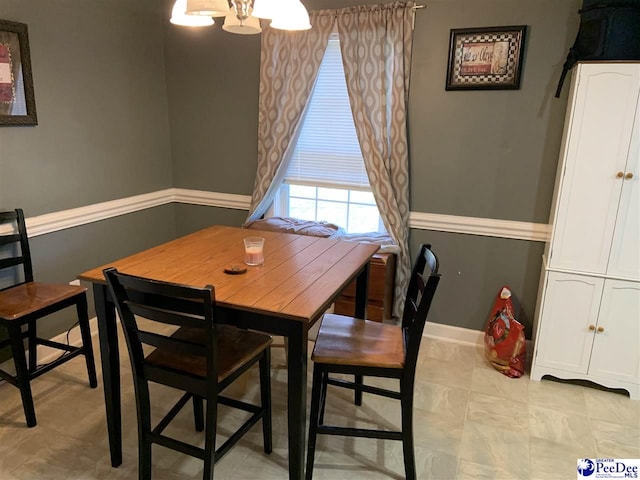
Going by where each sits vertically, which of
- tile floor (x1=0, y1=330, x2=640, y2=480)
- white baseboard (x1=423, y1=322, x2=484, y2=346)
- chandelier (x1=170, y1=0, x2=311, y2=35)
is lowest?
tile floor (x1=0, y1=330, x2=640, y2=480)

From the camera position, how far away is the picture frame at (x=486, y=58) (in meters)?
2.65

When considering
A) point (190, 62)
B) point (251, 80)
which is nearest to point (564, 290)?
point (251, 80)

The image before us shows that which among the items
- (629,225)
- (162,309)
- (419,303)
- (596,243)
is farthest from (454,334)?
(162,309)

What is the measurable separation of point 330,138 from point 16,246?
2041 millimetres

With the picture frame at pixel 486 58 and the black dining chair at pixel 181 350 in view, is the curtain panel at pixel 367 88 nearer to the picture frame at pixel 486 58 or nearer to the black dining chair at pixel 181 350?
the picture frame at pixel 486 58

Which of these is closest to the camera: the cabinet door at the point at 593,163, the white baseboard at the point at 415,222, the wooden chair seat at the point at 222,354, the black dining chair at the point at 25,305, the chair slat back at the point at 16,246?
the wooden chair seat at the point at 222,354

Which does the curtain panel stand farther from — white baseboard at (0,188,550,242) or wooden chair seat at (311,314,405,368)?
wooden chair seat at (311,314,405,368)

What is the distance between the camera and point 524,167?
9.16 feet

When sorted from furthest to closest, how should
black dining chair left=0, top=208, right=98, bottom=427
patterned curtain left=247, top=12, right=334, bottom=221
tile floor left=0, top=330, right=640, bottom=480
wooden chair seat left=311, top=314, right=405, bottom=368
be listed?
patterned curtain left=247, top=12, right=334, bottom=221 < black dining chair left=0, top=208, right=98, bottom=427 < tile floor left=0, top=330, right=640, bottom=480 < wooden chair seat left=311, top=314, right=405, bottom=368

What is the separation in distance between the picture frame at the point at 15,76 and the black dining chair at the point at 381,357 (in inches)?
78.4

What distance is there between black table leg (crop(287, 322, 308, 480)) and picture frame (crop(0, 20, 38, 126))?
6.61ft

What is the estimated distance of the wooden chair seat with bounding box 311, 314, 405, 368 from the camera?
1822 millimetres

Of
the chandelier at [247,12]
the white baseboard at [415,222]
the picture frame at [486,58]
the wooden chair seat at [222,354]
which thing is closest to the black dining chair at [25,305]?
the white baseboard at [415,222]

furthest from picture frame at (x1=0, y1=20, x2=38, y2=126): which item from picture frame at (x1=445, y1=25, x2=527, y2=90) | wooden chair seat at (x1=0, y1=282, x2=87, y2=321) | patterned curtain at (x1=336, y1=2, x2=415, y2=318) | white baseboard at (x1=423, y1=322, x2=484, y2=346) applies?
white baseboard at (x1=423, y1=322, x2=484, y2=346)
